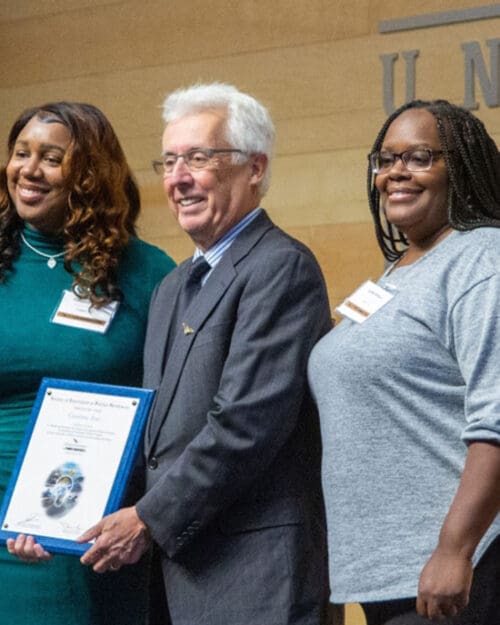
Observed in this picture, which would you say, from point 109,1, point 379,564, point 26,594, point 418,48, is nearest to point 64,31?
point 109,1

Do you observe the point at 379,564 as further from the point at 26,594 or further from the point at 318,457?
the point at 26,594

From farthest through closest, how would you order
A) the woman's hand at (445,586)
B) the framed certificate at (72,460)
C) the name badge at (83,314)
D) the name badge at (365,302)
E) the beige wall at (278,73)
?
the beige wall at (278,73)
the name badge at (83,314)
the framed certificate at (72,460)
the name badge at (365,302)
the woman's hand at (445,586)

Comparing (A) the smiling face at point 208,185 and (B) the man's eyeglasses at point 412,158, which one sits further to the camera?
(A) the smiling face at point 208,185

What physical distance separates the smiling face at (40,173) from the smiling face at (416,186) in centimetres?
81

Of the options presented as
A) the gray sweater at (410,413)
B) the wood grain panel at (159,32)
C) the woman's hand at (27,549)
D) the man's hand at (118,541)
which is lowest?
the woman's hand at (27,549)

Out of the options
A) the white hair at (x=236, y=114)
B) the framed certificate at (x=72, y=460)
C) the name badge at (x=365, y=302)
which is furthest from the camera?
the white hair at (x=236, y=114)

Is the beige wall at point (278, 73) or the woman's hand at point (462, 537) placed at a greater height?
the beige wall at point (278, 73)

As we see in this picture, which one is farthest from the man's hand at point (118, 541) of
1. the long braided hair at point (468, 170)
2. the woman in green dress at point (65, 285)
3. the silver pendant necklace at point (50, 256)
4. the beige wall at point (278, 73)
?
the beige wall at point (278, 73)

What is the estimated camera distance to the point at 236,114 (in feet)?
7.86

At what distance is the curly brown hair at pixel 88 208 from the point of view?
2596 millimetres

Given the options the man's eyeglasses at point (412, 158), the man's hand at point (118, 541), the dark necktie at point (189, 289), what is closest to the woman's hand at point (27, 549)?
the man's hand at point (118, 541)

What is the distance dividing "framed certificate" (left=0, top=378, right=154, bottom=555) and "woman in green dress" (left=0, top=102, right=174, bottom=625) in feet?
0.52

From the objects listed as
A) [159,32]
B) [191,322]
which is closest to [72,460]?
[191,322]

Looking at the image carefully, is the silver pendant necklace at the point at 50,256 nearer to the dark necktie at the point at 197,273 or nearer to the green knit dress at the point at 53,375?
the green knit dress at the point at 53,375
